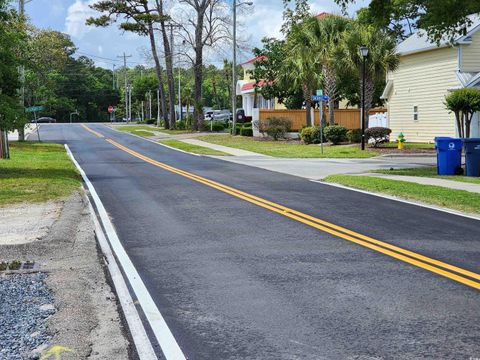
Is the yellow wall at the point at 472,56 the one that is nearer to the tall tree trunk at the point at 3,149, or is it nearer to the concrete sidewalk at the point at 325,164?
the concrete sidewalk at the point at 325,164

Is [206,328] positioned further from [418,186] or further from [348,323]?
[418,186]

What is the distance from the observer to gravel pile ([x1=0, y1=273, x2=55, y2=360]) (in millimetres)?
4830

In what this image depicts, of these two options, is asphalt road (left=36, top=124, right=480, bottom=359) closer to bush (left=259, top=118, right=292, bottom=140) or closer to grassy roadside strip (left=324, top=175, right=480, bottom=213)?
grassy roadside strip (left=324, top=175, right=480, bottom=213)

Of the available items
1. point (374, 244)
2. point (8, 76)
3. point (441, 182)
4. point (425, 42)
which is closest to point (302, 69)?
point (425, 42)

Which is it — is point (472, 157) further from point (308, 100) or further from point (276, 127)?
point (276, 127)

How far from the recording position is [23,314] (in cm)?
566

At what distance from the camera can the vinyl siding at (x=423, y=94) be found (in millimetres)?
33688

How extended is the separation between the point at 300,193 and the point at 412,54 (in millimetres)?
23924

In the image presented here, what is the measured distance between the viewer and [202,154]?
33344 millimetres

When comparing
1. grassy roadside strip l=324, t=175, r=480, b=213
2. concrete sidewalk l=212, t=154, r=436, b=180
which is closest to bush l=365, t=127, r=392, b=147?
concrete sidewalk l=212, t=154, r=436, b=180

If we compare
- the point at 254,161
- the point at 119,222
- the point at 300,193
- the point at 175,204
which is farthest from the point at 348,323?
the point at 254,161

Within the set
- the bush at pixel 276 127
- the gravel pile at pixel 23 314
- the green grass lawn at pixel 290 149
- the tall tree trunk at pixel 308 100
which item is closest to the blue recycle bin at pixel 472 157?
the green grass lawn at pixel 290 149

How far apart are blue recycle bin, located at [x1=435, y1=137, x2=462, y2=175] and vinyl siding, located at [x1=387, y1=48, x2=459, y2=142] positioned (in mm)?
13827

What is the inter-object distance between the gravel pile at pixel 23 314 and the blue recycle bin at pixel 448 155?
15775mm
